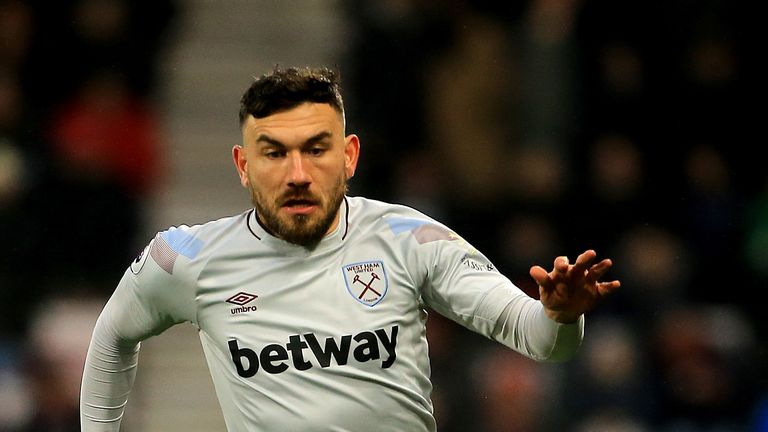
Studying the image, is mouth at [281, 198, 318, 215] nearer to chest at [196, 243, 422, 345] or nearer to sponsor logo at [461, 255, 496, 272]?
chest at [196, 243, 422, 345]

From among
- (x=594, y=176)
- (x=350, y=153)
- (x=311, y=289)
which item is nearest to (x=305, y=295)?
(x=311, y=289)

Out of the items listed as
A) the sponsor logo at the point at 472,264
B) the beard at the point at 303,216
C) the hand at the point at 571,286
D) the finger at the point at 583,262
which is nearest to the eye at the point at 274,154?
the beard at the point at 303,216

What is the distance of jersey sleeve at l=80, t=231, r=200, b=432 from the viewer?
4.27 meters

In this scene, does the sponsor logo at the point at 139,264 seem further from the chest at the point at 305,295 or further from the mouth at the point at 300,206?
the mouth at the point at 300,206

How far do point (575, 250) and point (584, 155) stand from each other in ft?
2.41

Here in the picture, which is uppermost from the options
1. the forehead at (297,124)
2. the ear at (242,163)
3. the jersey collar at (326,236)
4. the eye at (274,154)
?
the forehead at (297,124)

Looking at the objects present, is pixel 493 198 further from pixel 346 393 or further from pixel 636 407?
pixel 346 393

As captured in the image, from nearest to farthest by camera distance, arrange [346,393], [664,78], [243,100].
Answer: [346,393] → [243,100] → [664,78]

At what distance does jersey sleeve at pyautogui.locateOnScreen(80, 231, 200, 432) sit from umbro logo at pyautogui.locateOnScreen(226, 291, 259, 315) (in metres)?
0.14

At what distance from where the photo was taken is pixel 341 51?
9.71 metres

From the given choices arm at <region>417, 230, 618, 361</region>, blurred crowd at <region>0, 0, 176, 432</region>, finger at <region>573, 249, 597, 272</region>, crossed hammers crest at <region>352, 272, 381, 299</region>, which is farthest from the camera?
blurred crowd at <region>0, 0, 176, 432</region>

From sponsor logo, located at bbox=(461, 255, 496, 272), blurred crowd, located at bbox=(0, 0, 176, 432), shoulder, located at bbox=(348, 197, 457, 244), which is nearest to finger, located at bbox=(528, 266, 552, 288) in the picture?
sponsor logo, located at bbox=(461, 255, 496, 272)

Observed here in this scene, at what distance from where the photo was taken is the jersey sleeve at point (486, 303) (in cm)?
376

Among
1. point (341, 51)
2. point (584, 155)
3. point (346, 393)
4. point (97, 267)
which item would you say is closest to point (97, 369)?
point (346, 393)
